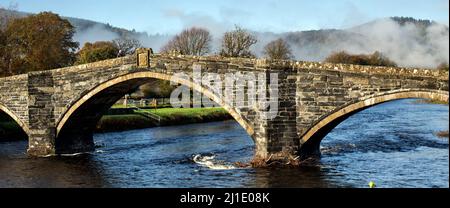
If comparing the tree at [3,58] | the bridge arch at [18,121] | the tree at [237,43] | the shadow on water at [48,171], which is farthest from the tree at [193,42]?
the shadow on water at [48,171]

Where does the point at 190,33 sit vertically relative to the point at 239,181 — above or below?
above

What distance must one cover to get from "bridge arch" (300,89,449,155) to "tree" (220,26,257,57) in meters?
58.0

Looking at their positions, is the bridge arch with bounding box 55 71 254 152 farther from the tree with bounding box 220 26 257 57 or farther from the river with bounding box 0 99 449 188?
the tree with bounding box 220 26 257 57

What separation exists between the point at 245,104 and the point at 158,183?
599cm

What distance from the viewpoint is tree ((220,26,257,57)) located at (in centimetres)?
8400

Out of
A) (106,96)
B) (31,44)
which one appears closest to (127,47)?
(31,44)

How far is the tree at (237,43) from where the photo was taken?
8400 centimetres

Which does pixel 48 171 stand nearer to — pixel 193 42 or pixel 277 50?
pixel 193 42

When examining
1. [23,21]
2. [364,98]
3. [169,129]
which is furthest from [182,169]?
[23,21]

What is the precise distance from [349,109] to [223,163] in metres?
7.33

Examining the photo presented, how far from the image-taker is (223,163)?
27031mm
